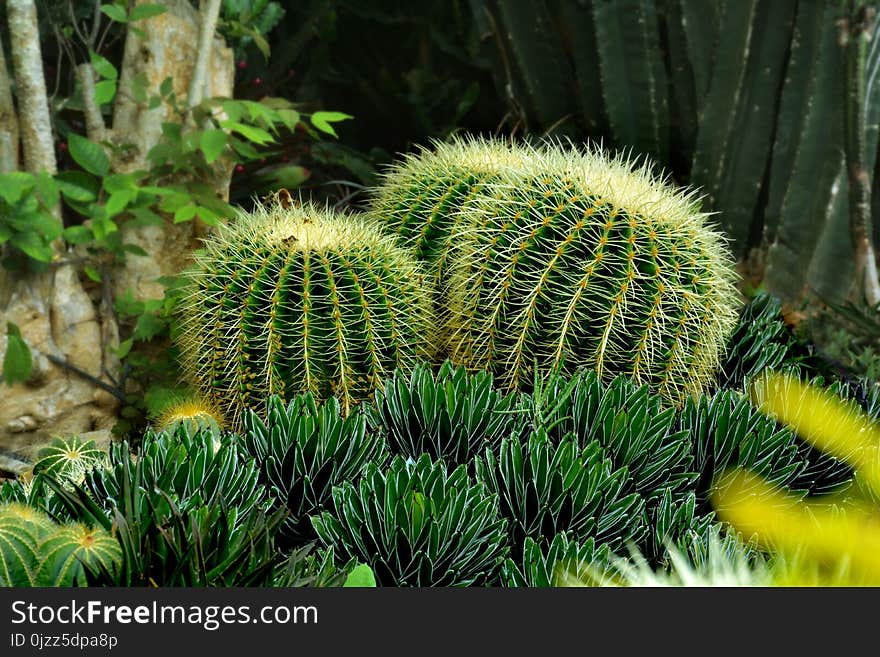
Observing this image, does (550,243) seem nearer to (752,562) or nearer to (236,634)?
(752,562)

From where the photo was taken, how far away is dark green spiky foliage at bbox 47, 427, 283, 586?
1180 mm

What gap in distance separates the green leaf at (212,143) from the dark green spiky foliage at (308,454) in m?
1.15

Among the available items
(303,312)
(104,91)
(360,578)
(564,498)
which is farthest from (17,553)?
(104,91)

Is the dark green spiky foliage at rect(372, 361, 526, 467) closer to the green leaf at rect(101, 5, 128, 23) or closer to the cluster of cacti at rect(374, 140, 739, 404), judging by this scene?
the cluster of cacti at rect(374, 140, 739, 404)

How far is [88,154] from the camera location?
2.72m

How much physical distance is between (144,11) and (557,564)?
2.12 metres

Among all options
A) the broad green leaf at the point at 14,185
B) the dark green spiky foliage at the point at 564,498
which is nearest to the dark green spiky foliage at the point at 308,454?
the dark green spiky foliage at the point at 564,498

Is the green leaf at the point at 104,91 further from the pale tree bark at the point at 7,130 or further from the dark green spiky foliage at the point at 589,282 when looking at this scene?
the dark green spiky foliage at the point at 589,282

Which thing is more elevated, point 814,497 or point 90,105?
point 90,105

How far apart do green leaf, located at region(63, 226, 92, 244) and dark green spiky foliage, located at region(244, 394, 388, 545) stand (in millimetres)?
1196

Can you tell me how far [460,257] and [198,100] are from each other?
1.15 m

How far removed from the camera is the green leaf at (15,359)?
101 inches

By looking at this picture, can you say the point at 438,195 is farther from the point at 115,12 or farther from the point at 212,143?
the point at 115,12

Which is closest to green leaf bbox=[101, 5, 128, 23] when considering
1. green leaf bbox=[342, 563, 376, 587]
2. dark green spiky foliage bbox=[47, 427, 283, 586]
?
dark green spiky foliage bbox=[47, 427, 283, 586]
